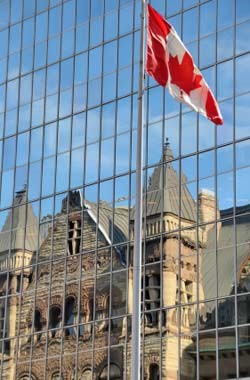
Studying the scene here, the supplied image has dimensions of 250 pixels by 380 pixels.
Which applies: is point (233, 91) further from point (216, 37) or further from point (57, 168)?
point (57, 168)

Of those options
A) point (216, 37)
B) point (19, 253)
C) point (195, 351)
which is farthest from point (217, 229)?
point (19, 253)

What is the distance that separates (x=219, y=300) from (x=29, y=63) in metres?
17.7

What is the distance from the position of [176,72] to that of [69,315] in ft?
64.4

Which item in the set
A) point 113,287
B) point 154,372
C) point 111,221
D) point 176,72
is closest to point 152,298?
point 113,287

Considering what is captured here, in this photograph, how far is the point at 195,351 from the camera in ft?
137

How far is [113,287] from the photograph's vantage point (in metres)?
45.6

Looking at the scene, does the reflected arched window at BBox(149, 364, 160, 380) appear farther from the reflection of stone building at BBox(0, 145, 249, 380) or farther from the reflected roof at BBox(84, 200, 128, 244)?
the reflected roof at BBox(84, 200, 128, 244)

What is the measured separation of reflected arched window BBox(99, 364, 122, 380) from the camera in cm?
4425

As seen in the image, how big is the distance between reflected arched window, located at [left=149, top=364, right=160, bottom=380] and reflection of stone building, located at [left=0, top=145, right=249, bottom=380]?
0.12 feet

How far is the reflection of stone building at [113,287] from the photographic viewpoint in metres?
42.0

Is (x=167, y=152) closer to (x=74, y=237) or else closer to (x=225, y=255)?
(x=225, y=255)

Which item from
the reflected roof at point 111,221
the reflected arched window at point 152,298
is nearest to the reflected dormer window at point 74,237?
the reflected roof at point 111,221

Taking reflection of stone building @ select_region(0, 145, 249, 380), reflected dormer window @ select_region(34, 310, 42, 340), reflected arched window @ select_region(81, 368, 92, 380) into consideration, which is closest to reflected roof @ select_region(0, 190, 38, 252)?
reflection of stone building @ select_region(0, 145, 249, 380)

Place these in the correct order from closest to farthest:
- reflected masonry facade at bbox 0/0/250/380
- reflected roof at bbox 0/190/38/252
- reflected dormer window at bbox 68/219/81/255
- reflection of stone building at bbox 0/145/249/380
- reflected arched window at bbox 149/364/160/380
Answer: reflection of stone building at bbox 0/145/249/380, reflected masonry facade at bbox 0/0/250/380, reflected arched window at bbox 149/364/160/380, reflected dormer window at bbox 68/219/81/255, reflected roof at bbox 0/190/38/252
